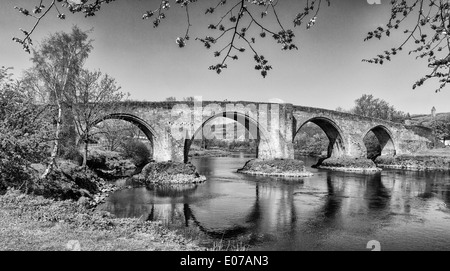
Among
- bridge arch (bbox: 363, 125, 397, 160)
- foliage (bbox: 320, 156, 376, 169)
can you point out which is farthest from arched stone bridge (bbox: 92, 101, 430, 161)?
foliage (bbox: 320, 156, 376, 169)

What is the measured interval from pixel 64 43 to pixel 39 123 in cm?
1088

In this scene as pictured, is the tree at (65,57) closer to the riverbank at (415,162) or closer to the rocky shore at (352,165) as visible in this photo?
the rocky shore at (352,165)

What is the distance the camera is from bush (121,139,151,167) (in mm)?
37438

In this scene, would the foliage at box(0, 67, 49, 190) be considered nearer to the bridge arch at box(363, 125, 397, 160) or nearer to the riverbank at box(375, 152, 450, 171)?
the riverbank at box(375, 152, 450, 171)

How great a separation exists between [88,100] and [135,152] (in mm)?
15388

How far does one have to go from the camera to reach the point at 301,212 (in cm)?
1602

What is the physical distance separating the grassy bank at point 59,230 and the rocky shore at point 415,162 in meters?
44.6

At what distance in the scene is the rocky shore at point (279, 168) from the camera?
103 feet

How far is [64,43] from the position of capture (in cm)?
2155

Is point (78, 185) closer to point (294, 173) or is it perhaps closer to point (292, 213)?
point (292, 213)

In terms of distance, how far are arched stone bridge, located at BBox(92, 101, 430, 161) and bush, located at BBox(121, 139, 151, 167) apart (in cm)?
816

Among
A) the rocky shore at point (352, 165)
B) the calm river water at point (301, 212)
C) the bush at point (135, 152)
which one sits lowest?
the calm river water at point (301, 212)

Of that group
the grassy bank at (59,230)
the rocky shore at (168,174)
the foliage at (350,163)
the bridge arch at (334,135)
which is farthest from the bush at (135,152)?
the grassy bank at (59,230)
